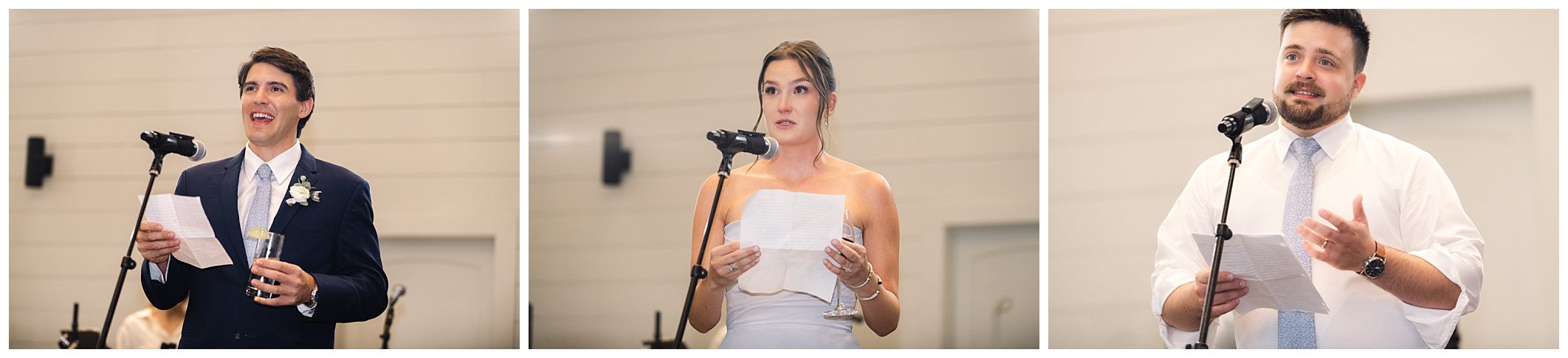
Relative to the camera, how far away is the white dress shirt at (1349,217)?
10.1 feet

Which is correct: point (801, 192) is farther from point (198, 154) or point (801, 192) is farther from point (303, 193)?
point (198, 154)

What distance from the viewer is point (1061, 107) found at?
3.67 metres

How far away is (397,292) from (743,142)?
60.8 inches

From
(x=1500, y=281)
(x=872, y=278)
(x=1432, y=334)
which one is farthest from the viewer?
(x=1500, y=281)

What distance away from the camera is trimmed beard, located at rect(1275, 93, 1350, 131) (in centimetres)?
324

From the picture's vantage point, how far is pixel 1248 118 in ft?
8.98

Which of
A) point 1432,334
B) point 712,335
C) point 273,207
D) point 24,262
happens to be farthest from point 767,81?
point 24,262

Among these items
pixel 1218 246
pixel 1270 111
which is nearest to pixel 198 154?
pixel 1218 246

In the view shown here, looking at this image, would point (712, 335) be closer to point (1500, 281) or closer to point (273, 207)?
point (273, 207)

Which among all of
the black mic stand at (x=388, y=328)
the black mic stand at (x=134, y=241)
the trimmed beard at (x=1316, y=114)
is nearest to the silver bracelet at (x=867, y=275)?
the trimmed beard at (x=1316, y=114)

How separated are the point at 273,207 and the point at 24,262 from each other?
1.13 metres

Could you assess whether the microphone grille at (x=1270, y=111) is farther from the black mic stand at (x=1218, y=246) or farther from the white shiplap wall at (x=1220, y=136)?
the white shiplap wall at (x=1220, y=136)

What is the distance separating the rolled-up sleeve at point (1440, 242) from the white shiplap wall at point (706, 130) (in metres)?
0.95
